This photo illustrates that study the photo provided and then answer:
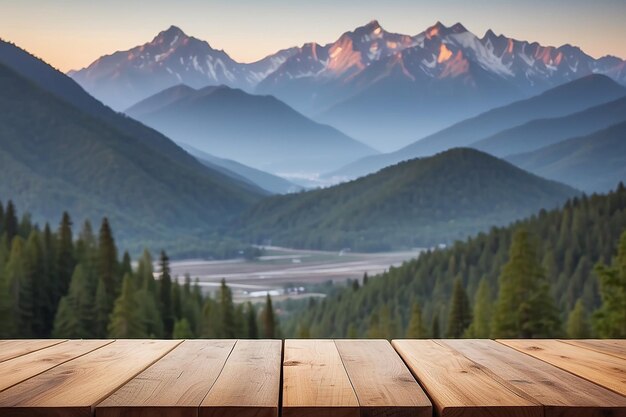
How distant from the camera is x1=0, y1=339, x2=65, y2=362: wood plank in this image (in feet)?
12.4

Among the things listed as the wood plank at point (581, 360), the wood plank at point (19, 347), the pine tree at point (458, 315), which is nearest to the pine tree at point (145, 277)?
the pine tree at point (458, 315)

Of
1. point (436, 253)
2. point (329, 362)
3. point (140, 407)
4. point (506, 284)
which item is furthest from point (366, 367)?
point (436, 253)

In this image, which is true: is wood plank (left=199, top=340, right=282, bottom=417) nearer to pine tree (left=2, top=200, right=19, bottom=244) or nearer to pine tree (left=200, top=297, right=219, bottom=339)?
pine tree (left=200, top=297, right=219, bottom=339)

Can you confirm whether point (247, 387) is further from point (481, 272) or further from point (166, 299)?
point (481, 272)

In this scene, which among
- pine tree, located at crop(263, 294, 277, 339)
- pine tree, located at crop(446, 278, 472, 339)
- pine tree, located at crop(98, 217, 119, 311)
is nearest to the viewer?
pine tree, located at crop(446, 278, 472, 339)

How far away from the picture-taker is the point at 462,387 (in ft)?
9.41

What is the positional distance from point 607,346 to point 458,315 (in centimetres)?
4917

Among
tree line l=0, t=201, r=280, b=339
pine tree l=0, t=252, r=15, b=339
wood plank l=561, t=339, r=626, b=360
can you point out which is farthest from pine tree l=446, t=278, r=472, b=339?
wood plank l=561, t=339, r=626, b=360

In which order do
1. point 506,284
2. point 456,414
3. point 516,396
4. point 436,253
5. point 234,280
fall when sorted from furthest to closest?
point 234,280 → point 436,253 → point 506,284 → point 516,396 → point 456,414

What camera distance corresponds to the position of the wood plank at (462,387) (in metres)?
2.54

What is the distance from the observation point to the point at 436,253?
4665 inches

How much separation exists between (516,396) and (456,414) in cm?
28

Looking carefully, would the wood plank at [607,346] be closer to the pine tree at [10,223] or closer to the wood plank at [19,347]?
the wood plank at [19,347]

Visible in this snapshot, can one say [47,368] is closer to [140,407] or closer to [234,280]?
[140,407]
